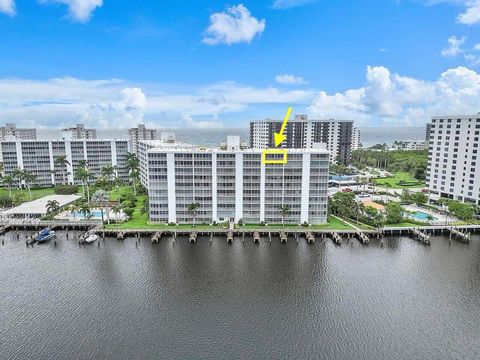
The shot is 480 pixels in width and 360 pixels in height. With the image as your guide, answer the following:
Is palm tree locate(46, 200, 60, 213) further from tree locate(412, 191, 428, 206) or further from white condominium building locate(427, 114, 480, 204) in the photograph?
white condominium building locate(427, 114, 480, 204)

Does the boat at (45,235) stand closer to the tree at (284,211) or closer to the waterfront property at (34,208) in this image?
the waterfront property at (34,208)

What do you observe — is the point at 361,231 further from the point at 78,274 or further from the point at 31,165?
the point at 31,165

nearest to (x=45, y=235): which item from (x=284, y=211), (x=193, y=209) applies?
(x=193, y=209)

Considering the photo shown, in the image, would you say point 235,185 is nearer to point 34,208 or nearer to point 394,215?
point 394,215

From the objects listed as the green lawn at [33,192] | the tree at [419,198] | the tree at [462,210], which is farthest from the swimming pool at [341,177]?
the green lawn at [33,192]

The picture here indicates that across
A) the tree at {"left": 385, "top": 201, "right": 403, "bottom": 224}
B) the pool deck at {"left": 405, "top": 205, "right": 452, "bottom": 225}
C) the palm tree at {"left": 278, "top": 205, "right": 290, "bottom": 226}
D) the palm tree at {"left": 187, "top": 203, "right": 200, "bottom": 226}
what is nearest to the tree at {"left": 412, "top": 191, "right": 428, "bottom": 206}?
the pool deck at {"left": 405, "top": 205, "right": 452, "bottom": 225}

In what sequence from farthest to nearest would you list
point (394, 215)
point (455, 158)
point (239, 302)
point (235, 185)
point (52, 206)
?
1. point (455, 158)
2. point (52, 206)
3. point (394, 215)
4. point (235, 185)
5. point (239, 302)

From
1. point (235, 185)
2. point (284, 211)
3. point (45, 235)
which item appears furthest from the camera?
point (235, 185)
